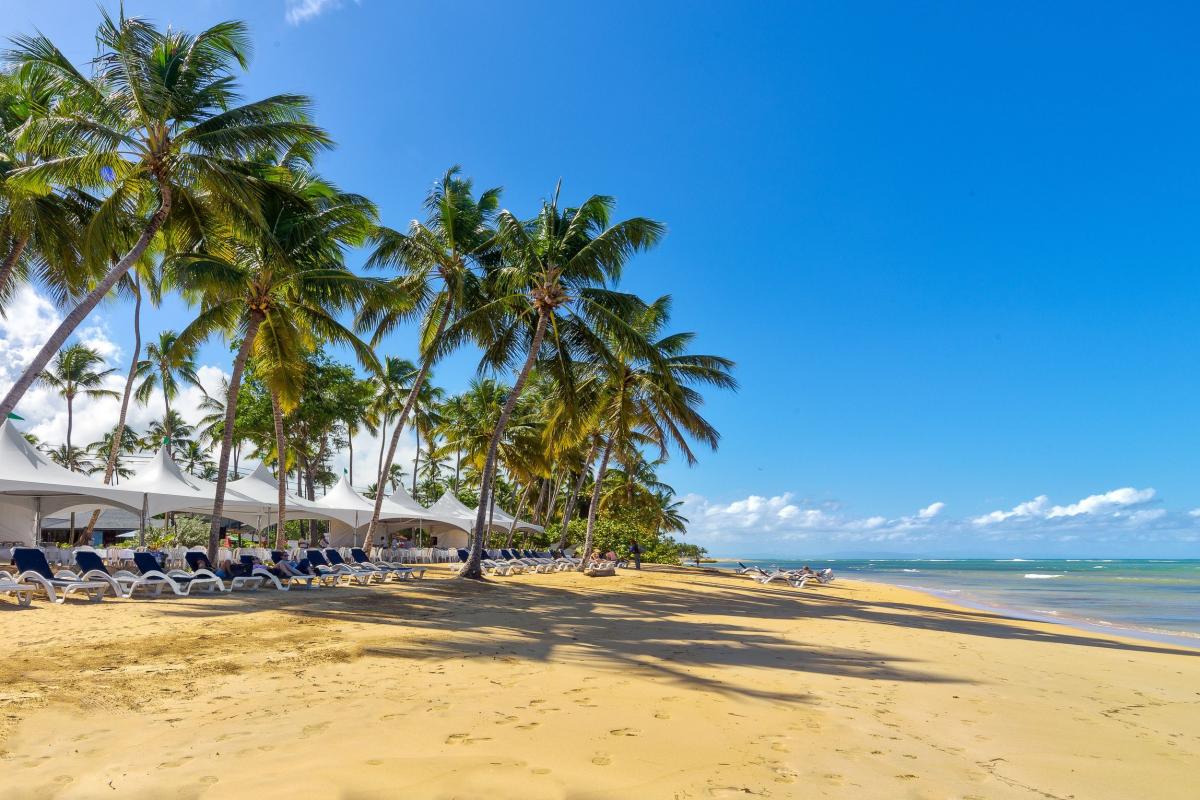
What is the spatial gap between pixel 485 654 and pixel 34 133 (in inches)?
394

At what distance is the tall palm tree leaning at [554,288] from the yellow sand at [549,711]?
7804 millimetres

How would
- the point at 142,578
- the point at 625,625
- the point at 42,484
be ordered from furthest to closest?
the point at 42,484 < the point at 142,578 < the point at 625,625

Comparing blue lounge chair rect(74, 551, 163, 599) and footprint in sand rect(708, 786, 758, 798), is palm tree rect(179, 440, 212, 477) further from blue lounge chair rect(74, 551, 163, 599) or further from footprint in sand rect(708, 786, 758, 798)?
footprint in sand rect(708, 786, 758, 798)

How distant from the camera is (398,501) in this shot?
87.5 feet

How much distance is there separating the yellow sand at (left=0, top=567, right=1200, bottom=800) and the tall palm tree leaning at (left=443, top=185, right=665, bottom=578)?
7804 millimetres

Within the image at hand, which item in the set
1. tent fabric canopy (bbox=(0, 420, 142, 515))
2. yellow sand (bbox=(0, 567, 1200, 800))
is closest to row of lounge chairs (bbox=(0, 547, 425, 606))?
yellow sand (bbox=(0, 567, 1200, 800))

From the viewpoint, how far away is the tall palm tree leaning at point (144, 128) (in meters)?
10.5

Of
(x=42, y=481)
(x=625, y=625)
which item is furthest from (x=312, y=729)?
(x=42, y=481)

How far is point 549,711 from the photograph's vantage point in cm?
497

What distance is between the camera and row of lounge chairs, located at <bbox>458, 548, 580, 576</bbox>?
2047 cm

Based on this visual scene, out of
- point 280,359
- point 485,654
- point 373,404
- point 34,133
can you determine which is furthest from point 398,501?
point 485,654

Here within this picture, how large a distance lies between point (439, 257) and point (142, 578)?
9.82m

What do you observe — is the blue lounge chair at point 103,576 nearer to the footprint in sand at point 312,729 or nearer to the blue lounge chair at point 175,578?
the blue lounge chair at point 175,578

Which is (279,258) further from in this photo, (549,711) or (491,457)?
(549,711)
